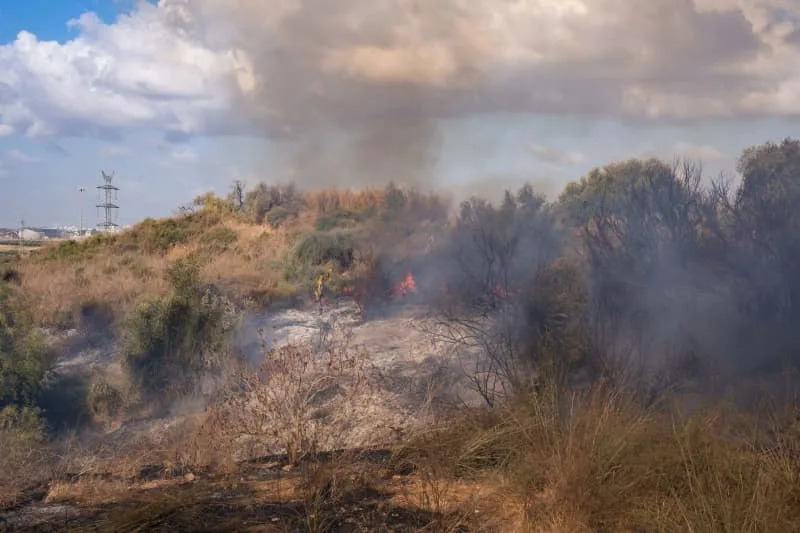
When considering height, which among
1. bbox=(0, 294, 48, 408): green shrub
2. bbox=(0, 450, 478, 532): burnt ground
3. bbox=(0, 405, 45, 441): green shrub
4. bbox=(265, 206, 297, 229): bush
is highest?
bbox=(265, 206, 297, 229): bush

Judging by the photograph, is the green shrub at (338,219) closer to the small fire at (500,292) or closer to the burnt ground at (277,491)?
the small fire at (500,292)

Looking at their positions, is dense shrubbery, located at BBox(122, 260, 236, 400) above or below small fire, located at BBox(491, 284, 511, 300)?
below

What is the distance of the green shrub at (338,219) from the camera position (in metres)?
17.3

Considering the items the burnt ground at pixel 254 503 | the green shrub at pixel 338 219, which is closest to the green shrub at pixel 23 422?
the burnt ground at pixel 254 503

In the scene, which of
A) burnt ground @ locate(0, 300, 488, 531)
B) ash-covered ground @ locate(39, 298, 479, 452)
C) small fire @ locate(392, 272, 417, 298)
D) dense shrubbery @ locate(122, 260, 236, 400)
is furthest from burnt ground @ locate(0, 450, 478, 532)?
small fire @ locate(392, 272, 417, 298)

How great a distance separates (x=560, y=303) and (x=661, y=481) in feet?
13.8

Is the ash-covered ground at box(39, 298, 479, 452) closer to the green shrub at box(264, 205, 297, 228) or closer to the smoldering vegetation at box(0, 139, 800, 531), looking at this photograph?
the smoldering vegetation at box(0, 139, 800, 531)

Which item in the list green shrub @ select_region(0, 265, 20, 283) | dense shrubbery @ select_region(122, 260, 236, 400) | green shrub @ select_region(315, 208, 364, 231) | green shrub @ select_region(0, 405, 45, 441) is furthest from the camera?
green shrub @ select_region(0, 265, 20, 283)

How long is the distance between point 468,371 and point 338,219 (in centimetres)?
932

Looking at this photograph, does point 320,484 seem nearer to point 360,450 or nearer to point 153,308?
point 360,450

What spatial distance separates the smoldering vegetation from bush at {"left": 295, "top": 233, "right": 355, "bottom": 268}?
66 millimetres

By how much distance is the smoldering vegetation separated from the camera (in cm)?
510

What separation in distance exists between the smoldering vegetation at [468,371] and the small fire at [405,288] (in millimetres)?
73

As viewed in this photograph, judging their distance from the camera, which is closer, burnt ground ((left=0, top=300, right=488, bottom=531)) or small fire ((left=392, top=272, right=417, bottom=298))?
burnt ground ((left=0, top=300, right=488, bottom=531))
